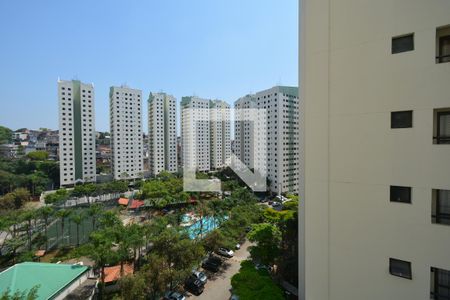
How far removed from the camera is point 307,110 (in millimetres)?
4539

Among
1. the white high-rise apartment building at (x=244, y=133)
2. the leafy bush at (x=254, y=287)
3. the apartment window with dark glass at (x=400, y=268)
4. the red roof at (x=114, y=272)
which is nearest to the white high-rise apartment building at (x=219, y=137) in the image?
the white high-rise apartment building at (x=244, y=133)

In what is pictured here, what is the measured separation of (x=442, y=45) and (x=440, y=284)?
392 centimetres

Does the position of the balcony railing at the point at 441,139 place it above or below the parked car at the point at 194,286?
above

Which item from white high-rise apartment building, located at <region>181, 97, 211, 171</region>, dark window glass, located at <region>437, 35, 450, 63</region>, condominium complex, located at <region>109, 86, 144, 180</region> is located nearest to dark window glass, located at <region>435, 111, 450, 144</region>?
dark window glass, located at <region>437, 35, 450, 63</region>

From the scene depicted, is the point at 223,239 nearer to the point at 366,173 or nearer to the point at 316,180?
the point at 316,180

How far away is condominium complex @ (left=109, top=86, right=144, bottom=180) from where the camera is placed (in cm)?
3422

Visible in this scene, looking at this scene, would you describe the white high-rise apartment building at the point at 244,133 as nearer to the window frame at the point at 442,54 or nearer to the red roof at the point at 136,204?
the red roof at the point at 136,204

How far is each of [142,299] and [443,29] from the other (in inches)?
Answer: 405

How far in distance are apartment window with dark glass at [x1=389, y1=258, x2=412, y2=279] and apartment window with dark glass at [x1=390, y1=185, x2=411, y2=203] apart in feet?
3.39

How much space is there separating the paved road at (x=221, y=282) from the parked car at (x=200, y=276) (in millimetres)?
230

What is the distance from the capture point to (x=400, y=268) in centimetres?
368

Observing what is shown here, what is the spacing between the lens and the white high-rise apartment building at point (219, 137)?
39094 mm

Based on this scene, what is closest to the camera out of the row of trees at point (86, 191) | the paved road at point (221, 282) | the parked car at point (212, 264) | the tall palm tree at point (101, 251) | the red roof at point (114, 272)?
the tall palm tree at point (101, 251)

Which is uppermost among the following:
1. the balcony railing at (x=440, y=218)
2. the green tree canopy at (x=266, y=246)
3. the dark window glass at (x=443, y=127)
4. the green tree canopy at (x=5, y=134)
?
the green tree canopy at (x=5, y=134)
